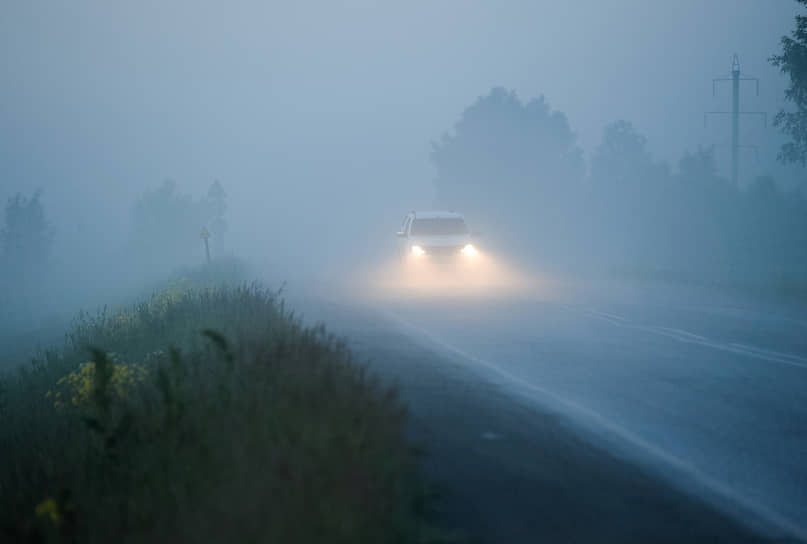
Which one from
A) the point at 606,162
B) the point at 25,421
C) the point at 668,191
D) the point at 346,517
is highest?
the point at 606,162

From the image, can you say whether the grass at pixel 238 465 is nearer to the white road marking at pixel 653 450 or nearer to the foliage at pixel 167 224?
the white road marking at pixel 653 450

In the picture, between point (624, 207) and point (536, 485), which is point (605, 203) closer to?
point (624, 207)

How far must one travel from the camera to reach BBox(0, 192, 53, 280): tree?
258 feet

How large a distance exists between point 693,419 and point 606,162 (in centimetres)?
6589

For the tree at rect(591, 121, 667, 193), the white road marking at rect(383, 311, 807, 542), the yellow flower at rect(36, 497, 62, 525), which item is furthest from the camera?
the tree at rect(591, 121, 667, 193)

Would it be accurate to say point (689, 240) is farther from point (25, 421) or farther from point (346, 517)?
point (346, 517)

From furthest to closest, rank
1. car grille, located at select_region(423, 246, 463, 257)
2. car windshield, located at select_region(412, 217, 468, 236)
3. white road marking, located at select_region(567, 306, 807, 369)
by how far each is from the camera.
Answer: car windshield, located at select_region(412, 217, 468, 236) < car grille, located at select_region(423, 246, 463, 257) < white road marking, located at select_region(567, 306, 807, 369)

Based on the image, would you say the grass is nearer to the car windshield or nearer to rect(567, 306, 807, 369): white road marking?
rect(567, 306, 807, 369): white road marking

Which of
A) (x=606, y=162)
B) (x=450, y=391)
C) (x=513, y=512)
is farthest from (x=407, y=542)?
(x=606, y=162)

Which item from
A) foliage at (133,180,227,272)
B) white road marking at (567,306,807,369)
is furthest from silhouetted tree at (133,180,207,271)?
white road marking at (567,306,807,369)

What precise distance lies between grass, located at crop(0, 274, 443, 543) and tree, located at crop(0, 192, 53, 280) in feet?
265

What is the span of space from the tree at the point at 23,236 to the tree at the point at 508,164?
4646 cm

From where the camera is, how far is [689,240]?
4303 centimetres

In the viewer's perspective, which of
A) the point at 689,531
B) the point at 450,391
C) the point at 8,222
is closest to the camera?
the point at 689,531
